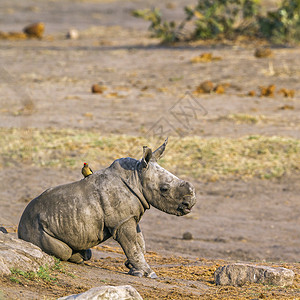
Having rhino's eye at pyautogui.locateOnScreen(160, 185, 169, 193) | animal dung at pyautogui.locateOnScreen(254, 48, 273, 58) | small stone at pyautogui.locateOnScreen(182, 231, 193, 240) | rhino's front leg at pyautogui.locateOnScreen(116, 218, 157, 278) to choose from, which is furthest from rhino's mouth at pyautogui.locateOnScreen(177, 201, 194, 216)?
animal dung at pyautogui.locateOnScreen(254, 48, 273, 58)

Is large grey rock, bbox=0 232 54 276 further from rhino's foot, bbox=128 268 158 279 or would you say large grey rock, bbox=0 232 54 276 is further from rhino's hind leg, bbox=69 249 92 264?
rhino's foot, bbox=128 268 158 279

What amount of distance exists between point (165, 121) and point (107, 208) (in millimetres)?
9286

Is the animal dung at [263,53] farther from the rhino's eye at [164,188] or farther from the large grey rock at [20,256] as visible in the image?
the large grey rock at [20,256]

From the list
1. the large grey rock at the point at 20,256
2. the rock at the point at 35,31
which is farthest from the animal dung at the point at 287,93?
the rock at the point at 35,31

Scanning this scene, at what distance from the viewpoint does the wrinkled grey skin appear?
6258 millimetres

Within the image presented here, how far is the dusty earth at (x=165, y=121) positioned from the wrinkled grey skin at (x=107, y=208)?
0.23 meters

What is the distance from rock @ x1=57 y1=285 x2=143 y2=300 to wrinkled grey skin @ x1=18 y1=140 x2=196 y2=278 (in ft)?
4.62

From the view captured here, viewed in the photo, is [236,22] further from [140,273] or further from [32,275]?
[32,275]

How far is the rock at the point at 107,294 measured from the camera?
4.67 m

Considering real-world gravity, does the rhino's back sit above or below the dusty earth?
above

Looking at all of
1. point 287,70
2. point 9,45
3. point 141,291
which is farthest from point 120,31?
point 141,291

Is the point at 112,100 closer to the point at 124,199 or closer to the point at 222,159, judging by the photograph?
the point at 222,159

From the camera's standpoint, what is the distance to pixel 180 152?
13164 millimetres

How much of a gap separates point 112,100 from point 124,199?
1116cm
